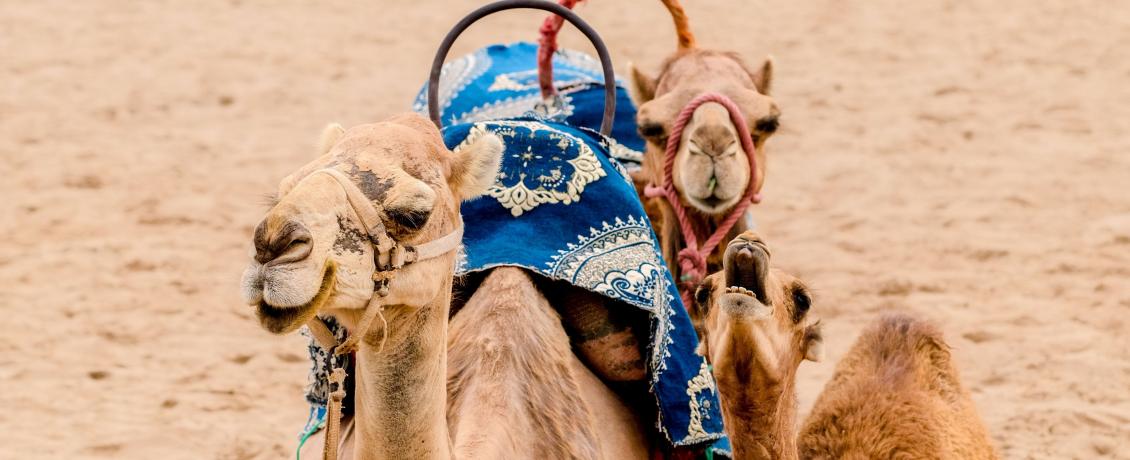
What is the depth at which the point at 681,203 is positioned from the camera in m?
4.25

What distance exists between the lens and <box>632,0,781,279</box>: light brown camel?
4023mm

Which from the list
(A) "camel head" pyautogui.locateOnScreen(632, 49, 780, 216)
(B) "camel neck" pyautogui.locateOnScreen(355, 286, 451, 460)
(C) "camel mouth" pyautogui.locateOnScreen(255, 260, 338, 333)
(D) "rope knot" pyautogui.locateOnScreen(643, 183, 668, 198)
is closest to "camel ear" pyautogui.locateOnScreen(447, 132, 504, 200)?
(B) "camel neck" pyautogui.locateOnScreen(355, 286, 451, 460)

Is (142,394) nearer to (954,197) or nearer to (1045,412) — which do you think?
(1045,412)

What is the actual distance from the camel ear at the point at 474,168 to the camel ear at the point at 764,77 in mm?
2205

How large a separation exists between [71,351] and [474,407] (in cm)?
351

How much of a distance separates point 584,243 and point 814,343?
68 cm

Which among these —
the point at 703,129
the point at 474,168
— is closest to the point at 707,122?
the point at 703,129

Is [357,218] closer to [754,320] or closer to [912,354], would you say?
[754,320]

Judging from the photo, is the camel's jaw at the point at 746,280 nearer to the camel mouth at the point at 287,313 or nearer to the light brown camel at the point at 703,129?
the camel mouth at the point at 287,313

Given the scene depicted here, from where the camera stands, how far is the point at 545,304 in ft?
11.0

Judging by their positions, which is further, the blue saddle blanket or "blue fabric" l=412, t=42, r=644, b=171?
"blue fabric" l=412, t=42, r=644, b=171

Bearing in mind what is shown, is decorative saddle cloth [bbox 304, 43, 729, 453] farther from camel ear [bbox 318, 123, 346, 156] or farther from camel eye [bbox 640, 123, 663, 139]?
camel ear [bbox 318, 123, 346, 156]

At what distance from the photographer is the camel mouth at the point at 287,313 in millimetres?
2076

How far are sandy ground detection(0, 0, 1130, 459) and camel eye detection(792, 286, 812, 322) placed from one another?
2245 mm
